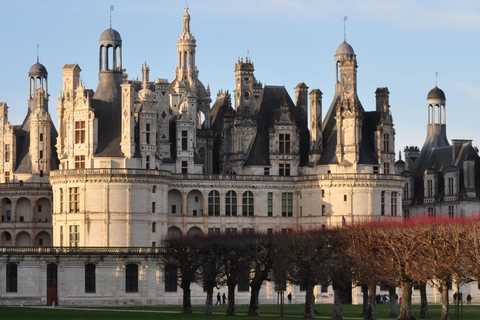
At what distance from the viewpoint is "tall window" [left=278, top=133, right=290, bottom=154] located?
405ft

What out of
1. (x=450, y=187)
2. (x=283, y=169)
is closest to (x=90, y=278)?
(x=283, y=169)

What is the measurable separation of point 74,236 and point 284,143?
1941cm

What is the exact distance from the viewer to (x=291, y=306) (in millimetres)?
Answer: 109250

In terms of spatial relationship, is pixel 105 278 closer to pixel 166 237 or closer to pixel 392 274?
pixel 166 237

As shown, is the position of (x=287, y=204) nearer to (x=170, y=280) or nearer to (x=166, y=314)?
(x=170, y=280)

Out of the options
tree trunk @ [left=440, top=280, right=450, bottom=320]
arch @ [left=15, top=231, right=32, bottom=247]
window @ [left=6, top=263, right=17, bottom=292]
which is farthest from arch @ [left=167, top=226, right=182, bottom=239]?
tree trunk @ [left=440, top=280, right=450, bottom=320]

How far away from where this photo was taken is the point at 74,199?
377 ft

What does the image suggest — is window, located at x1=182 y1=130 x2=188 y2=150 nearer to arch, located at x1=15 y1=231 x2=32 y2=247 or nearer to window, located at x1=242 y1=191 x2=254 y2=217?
window, located at x1=242 y1=191 x2=254 y2=217

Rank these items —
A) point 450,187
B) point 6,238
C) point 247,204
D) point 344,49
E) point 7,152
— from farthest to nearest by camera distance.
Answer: point 450,187 < point 7,152 < point 6,238 < point 344,49 < point 247,204

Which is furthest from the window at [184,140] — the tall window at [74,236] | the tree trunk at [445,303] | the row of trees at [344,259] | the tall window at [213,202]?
the tree trunk at [445,303]

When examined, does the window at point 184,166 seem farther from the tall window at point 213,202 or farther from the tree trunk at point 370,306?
the tree trunk at point 370,306

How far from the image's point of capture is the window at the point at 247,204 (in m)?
122

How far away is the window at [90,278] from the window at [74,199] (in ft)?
17.7

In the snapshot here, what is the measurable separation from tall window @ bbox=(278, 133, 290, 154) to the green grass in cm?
1803
